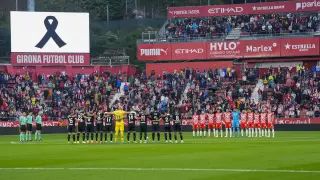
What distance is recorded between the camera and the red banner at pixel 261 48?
260 feet

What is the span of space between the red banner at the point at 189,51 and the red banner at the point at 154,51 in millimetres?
626

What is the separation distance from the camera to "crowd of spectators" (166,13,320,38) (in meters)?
79.2

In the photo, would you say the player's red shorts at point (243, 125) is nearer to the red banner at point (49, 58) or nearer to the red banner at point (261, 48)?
the red banner at point (49, 58)

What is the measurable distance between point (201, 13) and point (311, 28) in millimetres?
11422

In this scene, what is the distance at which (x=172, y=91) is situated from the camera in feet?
251

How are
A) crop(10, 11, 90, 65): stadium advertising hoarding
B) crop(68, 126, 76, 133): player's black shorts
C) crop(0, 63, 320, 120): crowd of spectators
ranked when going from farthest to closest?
crop(10, 11, 90, 65): stadium advertising hoarding < crop(0, 63, 320, 120): crowd of spectators < crop(68, 126, 76, 133): player's black shorts

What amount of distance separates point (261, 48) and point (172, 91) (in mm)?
10097

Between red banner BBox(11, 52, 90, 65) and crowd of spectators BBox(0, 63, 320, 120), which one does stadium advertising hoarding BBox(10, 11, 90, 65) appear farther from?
crowd of spectators BBox(0, 63, 320, 120)

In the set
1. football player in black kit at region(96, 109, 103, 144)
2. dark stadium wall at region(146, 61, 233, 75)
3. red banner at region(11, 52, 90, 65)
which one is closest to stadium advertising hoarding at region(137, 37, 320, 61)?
dark stadium wall at region(146, 61, 233, 75)

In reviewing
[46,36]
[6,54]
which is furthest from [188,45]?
[6,54]

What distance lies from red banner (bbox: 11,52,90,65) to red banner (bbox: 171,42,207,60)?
1117cm

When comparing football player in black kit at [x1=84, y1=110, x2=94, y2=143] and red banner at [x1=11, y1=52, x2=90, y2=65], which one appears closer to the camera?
football player in black kit at [x1=84, y1=110, x2=94, y2=143]

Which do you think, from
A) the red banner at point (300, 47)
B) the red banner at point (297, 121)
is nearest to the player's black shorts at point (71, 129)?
the red banner at point (297, 121)

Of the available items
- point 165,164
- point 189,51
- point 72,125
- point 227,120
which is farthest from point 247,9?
point 165,164
